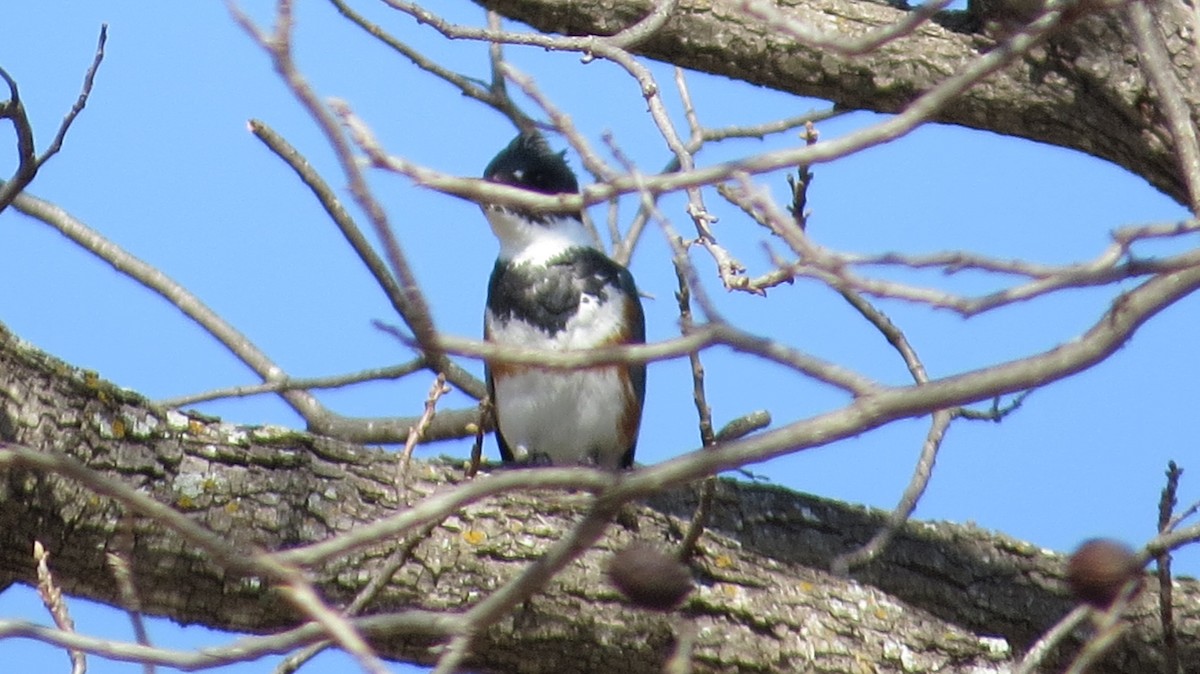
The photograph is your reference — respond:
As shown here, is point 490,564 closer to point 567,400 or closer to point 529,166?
point 567,400

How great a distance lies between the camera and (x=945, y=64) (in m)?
3.16

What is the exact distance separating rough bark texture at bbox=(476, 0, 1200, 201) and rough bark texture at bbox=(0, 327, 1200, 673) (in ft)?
2.80

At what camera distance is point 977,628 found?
10.6ft

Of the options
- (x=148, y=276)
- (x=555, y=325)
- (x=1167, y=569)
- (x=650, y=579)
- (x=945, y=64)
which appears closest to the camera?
(x=650, y=579)

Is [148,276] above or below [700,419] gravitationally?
above

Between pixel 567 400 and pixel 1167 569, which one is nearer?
pixel 1167 569

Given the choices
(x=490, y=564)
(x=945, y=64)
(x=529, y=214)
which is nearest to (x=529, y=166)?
(x=529, y=214)

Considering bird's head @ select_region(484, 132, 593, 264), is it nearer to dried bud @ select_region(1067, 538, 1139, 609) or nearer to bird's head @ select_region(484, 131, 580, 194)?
bird's head @ select_region(484, 131, 580, 194)

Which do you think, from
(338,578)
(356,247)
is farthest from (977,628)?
(356,247)

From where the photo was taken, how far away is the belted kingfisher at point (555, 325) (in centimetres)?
445

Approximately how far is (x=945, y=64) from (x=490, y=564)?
1.30m

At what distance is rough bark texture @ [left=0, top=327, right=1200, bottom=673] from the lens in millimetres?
2738

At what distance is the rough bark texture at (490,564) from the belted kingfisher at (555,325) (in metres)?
1.14

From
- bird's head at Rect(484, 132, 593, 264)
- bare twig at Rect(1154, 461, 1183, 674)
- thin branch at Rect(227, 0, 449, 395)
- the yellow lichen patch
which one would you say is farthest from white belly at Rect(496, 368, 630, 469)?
thin branch at Rect(227, 0, 449, 395)
